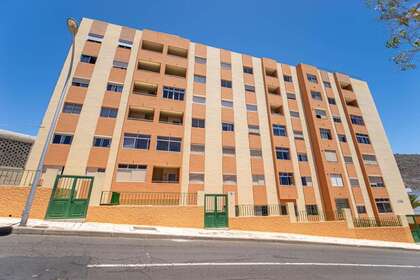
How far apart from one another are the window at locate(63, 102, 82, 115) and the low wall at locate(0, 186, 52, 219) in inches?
465

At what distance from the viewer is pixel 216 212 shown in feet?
43.2

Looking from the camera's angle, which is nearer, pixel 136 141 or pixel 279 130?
pixel 136 141

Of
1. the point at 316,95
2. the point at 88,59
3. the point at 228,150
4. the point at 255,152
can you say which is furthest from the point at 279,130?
the point at 88,59

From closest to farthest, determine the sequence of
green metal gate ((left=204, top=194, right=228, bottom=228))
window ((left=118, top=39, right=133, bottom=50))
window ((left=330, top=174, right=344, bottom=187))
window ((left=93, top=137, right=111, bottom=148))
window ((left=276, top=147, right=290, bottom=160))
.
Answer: green metal gate ((left=204, top=194, right=228, bottom=228)), window ((left=93, top=137, right=111, bottom=148)), window ((left=118, top=39, right=133, bottom=50)), window ((left=276, top=147, right=290, bottom=160)), window ((left=330, top=174, right=344, bottom=187))

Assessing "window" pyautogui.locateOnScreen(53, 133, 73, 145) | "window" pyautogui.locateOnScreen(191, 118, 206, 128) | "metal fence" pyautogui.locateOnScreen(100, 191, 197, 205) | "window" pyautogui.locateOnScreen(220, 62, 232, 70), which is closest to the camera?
"metal fence" pyautogui.locateOnScreen(100, 191, 197, 205)

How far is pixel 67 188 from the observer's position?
10.8 metres

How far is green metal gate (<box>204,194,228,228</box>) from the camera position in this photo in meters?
12.8

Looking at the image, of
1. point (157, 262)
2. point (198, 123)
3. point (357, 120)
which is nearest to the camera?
point (157, 262)

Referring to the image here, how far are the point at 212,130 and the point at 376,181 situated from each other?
24.9 metres

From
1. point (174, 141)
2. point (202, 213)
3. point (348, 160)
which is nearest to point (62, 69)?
point (174, 141)

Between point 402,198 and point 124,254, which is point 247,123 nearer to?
point 124,254

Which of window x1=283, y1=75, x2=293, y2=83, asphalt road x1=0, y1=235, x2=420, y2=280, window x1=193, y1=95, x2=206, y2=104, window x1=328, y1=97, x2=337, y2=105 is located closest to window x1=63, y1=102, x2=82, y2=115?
window x1=193, y1=95, x2=206, y2=104

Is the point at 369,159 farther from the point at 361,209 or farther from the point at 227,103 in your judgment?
the point at 227,103

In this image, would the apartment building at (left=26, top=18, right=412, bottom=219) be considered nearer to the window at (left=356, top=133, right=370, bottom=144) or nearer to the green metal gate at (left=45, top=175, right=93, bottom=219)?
the window at (left=356, top=133, right=370, bottom=144)
